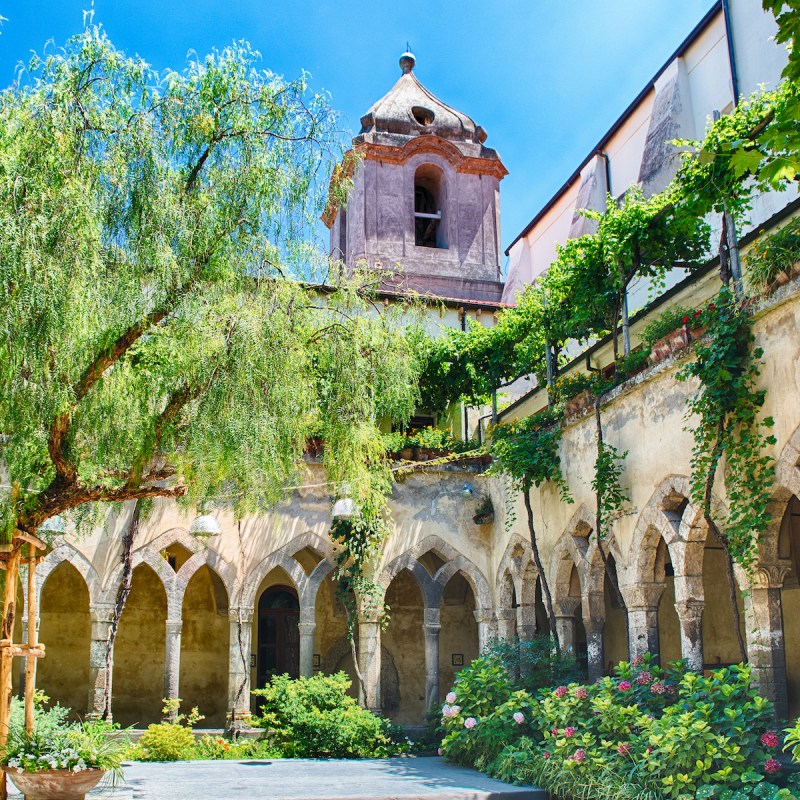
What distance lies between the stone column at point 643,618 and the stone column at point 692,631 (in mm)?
704

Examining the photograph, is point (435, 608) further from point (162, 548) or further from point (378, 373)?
point (378, 373)

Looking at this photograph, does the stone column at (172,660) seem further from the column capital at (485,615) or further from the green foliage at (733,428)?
the green foliage at (733,428)

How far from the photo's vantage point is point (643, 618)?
1014 centimetres

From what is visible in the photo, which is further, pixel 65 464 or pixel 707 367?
pixel 707 367

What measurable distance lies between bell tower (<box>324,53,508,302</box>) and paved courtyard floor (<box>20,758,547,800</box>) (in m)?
10.5

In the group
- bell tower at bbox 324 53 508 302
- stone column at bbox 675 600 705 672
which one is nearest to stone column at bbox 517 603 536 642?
stone column at bbox 675 600 705 672

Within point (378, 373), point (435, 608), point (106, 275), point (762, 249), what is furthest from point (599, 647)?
point (106, 275)

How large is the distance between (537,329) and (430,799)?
660 cm

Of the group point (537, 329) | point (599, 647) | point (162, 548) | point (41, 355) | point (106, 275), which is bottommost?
point (599, 647)

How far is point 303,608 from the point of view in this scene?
13.3 m

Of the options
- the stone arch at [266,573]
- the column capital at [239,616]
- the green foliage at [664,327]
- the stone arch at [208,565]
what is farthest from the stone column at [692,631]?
the stone arch at [208,565]

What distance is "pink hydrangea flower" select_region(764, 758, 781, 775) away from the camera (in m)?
7.17

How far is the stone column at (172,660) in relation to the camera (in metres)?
12.6

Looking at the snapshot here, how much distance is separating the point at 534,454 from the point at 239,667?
15.4 feet
